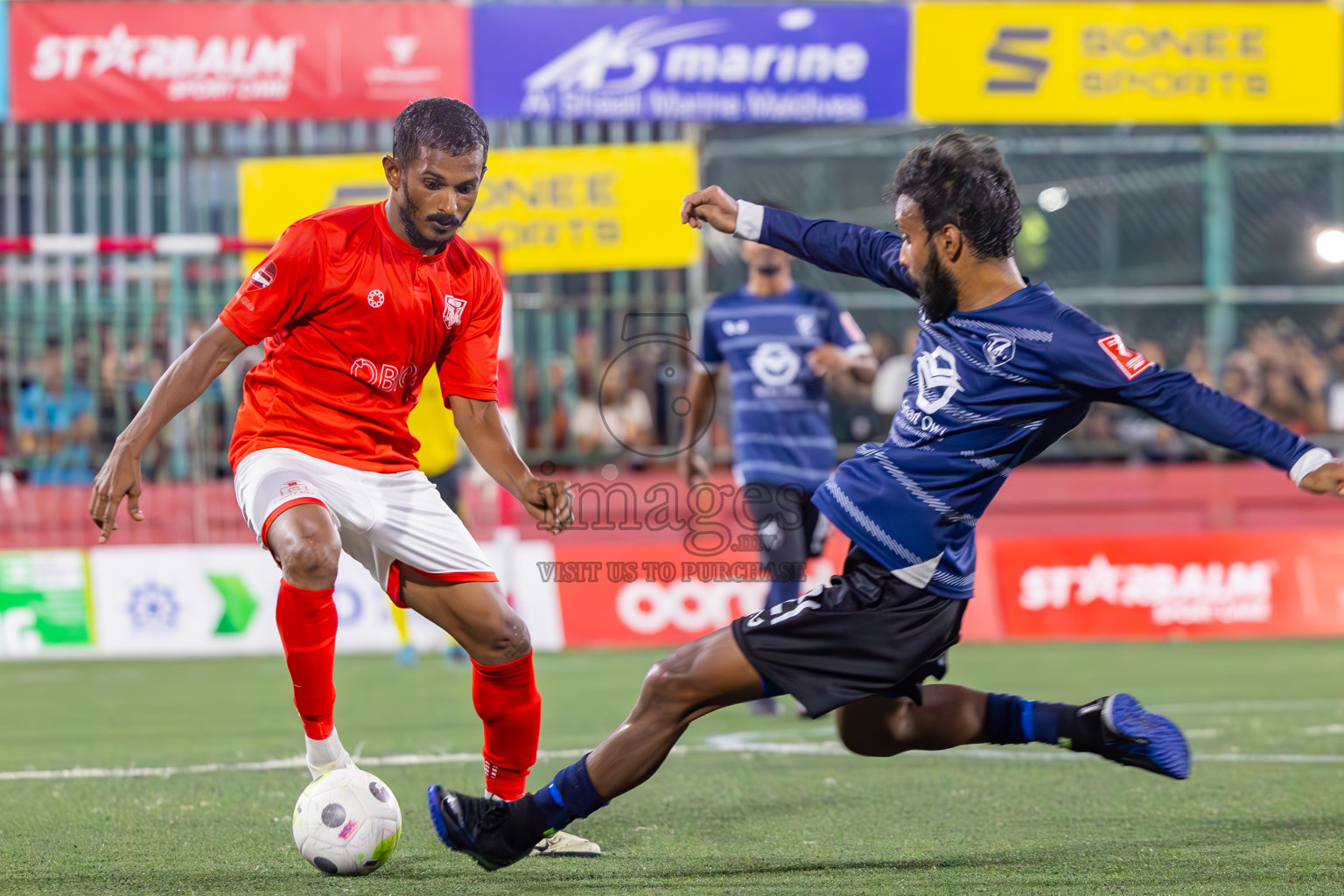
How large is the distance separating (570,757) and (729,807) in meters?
1.26

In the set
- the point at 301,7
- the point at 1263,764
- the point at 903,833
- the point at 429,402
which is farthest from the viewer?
the point at 301,7

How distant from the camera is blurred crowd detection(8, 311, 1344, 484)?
1132 centimetres

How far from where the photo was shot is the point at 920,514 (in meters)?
3.96

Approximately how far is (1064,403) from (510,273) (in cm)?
975

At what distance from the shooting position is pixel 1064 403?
390cm

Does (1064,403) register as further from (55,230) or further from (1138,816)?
(55,230)

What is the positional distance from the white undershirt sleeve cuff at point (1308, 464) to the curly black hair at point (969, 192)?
2.86 feet

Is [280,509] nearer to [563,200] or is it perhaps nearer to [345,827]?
[345,827]

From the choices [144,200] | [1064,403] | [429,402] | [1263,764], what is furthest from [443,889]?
[144,200]

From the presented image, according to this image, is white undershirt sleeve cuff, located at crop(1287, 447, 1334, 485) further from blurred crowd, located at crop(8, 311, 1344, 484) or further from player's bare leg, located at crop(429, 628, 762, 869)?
blurred crowd, located at crop(8, 311, 1344, 484)

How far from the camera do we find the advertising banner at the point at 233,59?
12164 millimetres

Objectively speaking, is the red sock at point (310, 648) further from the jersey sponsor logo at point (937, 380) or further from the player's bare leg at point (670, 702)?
the jersey sponsor logo at point (937, 380)

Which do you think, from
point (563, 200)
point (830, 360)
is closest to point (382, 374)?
point (830, 360)

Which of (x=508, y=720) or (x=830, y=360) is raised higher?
(x=830, y=360)
